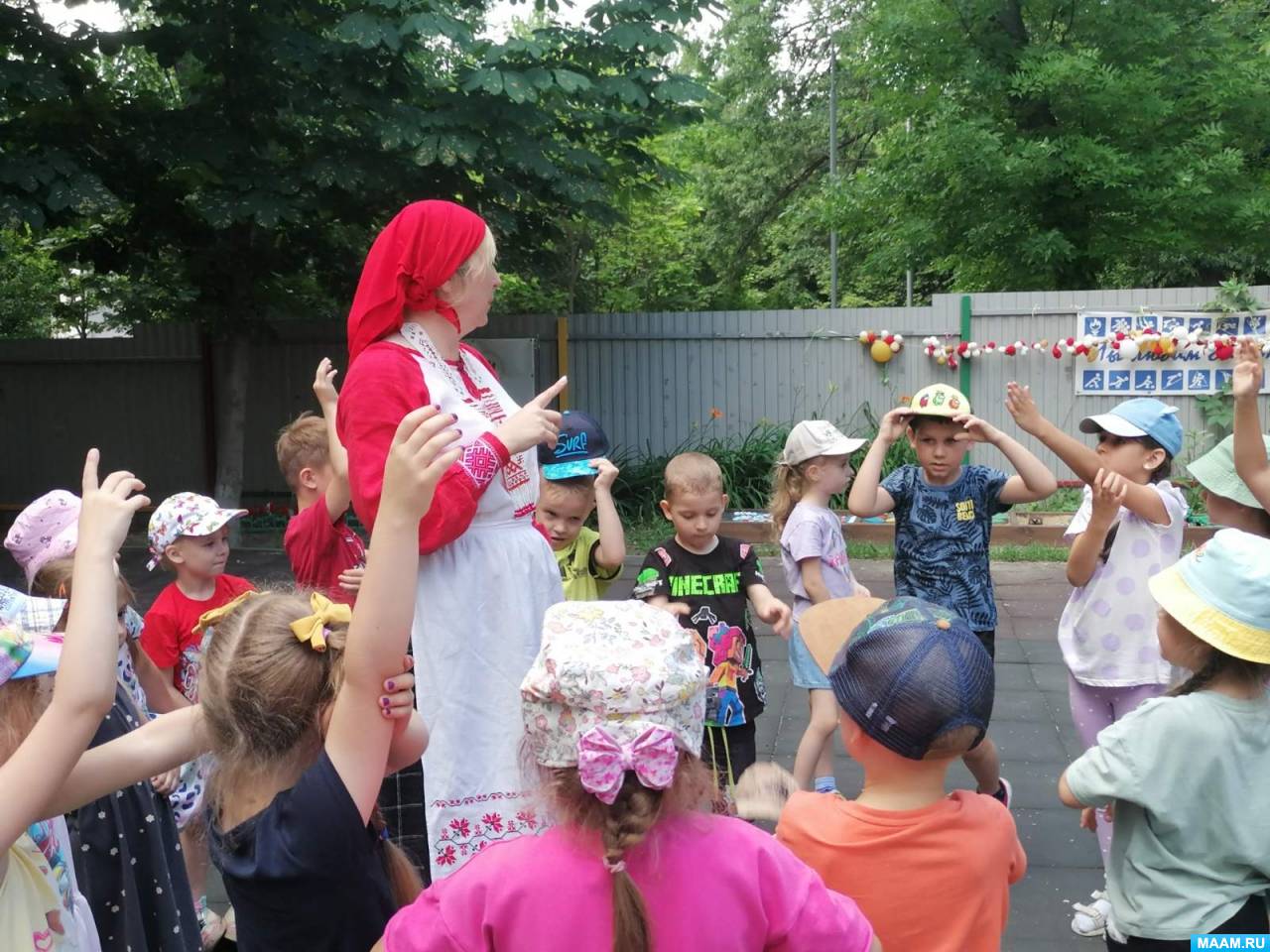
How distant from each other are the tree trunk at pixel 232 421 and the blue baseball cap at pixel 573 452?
819cm

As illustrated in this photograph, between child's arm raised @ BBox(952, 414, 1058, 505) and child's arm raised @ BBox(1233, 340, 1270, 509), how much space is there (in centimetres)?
60

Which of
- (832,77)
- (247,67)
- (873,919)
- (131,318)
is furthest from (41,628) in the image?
(832,77)

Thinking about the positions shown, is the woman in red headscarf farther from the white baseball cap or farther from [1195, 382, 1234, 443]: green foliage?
[1195, 382, 1234, 443]: green foliage

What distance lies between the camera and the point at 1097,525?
3.32 m

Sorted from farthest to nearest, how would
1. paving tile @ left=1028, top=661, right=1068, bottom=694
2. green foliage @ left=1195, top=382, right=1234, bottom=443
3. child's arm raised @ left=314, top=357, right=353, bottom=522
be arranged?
green foliage @ left=1195, top=382, right=1234, bottom=443
paving tile @ left=1028, top=661, right=1068, bottom=694
child's arm raised @ left=314, top=357, right=353, bottom=522

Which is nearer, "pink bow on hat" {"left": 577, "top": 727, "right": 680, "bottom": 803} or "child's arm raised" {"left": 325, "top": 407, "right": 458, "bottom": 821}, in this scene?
"pink bow on hat" {"left": 577, "top": 727, "right": 680, "bottom": 803}

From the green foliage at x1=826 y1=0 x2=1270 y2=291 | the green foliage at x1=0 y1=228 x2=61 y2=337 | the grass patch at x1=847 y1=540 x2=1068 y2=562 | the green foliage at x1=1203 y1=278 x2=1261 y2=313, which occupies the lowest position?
the grass patch at x1=847 y1=540 x2=1068 y2=562

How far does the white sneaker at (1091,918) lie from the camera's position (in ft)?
11.1

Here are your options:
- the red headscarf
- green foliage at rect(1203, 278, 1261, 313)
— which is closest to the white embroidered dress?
the red headscarf

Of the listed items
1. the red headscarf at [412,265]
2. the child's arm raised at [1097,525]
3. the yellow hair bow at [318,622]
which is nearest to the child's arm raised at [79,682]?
the yellow hair bow at [318,622]

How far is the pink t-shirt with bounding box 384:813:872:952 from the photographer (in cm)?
146

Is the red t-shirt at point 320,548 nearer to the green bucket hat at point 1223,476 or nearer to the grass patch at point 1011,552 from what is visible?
the green bucket hat at point 1223,476

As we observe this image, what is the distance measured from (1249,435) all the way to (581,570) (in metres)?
2.01

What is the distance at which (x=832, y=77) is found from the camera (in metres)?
19.1
